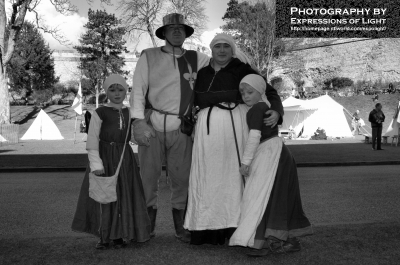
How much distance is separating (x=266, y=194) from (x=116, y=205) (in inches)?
52.8

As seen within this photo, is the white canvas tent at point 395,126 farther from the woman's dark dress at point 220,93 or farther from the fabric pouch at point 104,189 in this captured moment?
the fabric pouch at point 104,189

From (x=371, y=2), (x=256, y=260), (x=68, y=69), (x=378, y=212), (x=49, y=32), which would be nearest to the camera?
(x=256, y=260)

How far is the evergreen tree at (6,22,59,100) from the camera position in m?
57.8

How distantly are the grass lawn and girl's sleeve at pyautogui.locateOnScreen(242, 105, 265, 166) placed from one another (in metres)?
0.83

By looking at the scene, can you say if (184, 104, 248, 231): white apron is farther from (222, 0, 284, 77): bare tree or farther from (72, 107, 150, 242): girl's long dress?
(222, 0, 284, 77): bare tree

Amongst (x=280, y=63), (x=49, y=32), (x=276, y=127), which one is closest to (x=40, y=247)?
(x=276, y=127)

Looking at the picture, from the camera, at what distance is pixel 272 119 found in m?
3.92

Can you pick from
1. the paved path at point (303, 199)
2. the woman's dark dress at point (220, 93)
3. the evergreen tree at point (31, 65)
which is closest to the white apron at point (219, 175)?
the woman's dark dress at point (220, 93)

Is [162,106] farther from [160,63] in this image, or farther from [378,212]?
[378,212]

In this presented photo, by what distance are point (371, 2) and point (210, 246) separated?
37893 mm

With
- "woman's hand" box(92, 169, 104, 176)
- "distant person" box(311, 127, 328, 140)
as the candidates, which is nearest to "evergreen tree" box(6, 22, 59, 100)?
"distant person" box(311, 127, 328, 140)

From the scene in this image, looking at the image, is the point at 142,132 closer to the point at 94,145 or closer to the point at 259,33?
the point at 94,145

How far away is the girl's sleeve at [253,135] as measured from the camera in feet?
12.6

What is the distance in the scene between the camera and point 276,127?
13.3ft
